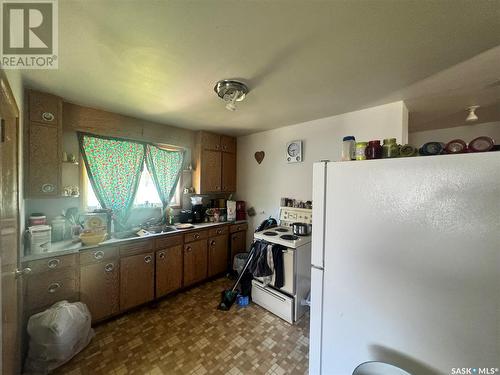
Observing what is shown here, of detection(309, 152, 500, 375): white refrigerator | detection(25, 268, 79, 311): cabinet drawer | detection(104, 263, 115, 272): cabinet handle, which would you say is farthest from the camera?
detection(104, 263, 115, 272): cabinet handle

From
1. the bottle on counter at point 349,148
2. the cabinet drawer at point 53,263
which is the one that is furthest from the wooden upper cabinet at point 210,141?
the bottle on counter at point 349,148

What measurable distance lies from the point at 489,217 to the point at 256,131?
2.64 metres

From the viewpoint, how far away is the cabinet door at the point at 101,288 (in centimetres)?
172

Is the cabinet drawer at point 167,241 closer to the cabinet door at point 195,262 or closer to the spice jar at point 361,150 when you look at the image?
the cabinet door at point 195,262

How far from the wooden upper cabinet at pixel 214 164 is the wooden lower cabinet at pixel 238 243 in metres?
0.77

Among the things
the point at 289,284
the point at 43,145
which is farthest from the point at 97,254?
the point at 289,284

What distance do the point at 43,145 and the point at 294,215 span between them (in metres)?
2.70

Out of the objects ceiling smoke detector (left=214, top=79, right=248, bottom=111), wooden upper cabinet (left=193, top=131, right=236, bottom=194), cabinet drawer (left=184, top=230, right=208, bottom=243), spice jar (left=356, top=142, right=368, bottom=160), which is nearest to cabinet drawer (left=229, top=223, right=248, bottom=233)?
cabinet drawer (left=184, top=230, right=208, bottom=243)

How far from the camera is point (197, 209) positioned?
2877mm

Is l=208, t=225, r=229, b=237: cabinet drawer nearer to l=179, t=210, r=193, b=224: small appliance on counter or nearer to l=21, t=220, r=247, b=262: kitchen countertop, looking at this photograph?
l=179, t=210, r=193, b=224: small appliance on counter

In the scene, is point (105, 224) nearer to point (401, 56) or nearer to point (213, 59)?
point (213, 59)

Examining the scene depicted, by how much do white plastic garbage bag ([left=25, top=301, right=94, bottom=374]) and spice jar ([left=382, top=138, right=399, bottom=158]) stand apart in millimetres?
2452

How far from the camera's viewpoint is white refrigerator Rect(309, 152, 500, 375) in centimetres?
66

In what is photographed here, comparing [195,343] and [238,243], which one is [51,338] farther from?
[238,243]
